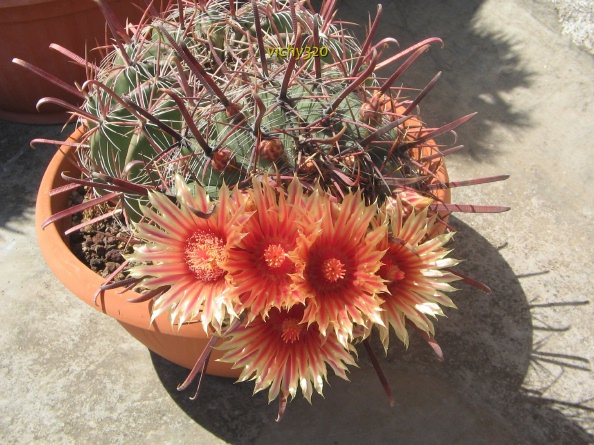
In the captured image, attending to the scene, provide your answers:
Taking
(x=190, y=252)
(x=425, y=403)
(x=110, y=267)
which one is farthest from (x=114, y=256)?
(x=425, y=403)

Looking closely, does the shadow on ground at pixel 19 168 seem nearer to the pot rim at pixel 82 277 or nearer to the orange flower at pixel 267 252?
the pot rim at pixel 82 277

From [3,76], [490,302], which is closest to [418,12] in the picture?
[490,302]

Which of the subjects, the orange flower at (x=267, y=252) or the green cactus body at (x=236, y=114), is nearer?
the orange flower at (x=267, y=252)

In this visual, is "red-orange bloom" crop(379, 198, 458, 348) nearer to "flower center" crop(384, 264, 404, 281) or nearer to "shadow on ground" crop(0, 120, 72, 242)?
"flower center" crop(384, 264, 404, 281)

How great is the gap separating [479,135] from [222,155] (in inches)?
57.7

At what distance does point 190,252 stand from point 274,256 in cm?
13

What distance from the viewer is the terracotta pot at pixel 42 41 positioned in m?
1.94

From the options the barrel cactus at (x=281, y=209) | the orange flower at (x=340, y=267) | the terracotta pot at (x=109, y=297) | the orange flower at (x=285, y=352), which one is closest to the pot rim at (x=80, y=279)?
the terracotta pot at (x=109, y=297)

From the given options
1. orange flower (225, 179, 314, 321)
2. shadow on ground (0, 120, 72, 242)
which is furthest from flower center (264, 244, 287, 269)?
shadow on ground (0, 120, 72, 242)

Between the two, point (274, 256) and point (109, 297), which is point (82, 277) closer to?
point (109, 297)

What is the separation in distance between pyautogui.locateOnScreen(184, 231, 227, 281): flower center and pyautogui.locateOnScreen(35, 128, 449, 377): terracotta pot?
0.95 ft

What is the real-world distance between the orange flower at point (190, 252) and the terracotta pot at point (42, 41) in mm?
1258

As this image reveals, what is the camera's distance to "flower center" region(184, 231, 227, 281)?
85 cm

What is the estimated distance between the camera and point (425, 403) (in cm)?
148
